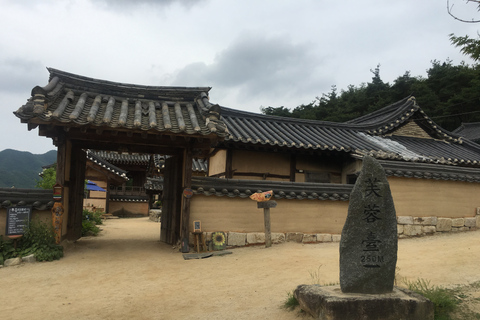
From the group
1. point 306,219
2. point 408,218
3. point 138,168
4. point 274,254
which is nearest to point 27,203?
point 274,254

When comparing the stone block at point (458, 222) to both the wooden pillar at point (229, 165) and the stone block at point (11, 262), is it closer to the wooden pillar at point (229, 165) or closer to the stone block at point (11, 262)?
the wooden pillar at point (229, 165)

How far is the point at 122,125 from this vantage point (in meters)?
7.59

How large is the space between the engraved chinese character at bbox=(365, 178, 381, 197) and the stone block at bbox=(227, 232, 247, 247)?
520 centimetres

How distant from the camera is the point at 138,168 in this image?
1099 inches

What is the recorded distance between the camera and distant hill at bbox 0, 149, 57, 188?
1686 inches

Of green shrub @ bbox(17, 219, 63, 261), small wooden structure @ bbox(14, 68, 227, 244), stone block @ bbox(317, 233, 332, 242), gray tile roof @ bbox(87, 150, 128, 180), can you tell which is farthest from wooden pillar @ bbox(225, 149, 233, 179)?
gray tile roof @ bbox(87, 150, 128, 180)

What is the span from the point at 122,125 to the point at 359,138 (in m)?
9.60

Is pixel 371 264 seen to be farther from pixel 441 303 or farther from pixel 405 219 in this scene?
pixel 405 219

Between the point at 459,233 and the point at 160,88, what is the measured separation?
33.1 ft

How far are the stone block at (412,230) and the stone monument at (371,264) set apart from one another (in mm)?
6653

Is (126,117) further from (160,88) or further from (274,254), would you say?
(274,254)

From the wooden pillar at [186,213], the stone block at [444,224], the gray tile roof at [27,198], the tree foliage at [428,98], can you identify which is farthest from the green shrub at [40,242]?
the tree foliage at [428,98]

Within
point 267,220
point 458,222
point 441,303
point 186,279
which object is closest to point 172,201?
point 267,220

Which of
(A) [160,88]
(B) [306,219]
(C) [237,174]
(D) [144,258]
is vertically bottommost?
(D) [144,258]
